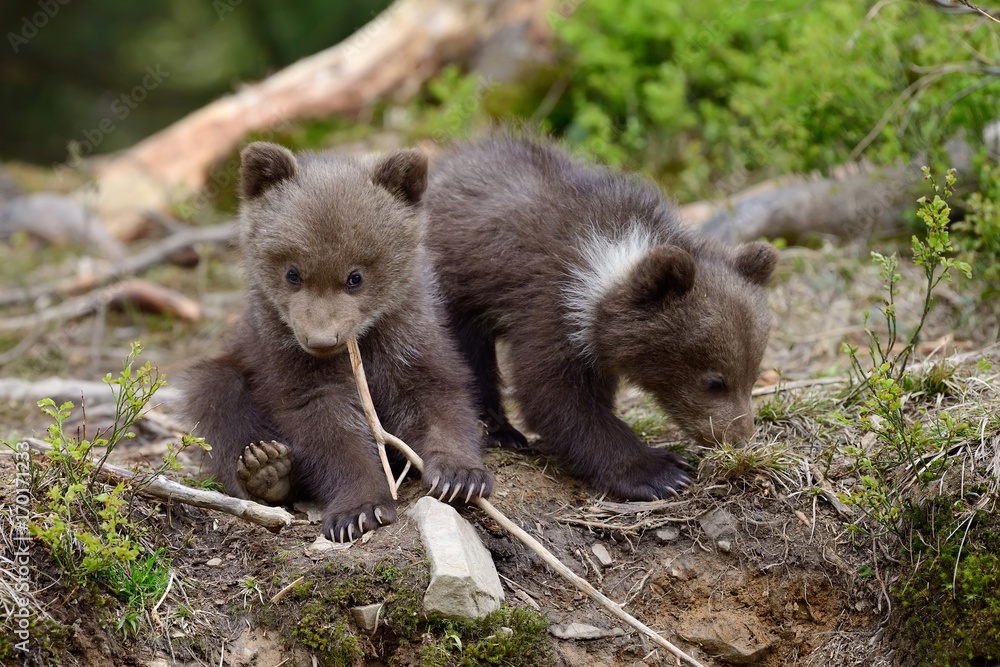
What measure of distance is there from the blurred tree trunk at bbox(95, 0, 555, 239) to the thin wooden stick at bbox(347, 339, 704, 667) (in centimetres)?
821

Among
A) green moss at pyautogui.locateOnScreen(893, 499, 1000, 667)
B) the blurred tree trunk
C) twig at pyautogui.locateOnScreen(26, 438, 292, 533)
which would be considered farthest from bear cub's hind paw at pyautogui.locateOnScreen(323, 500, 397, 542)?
the blurred tree trunk

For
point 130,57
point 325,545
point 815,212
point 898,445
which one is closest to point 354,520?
point 325,545

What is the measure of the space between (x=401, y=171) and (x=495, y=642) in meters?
2.37

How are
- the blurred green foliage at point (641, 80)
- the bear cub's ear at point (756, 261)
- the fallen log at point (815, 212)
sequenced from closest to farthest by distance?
1. the bear cub's ear at point (756, 261)
2. the blurred green foliage at point (641, 80)
3. the fallen log at point (815, 212)

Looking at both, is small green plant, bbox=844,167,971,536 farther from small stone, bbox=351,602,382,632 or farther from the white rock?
small stone, bbox=351,602,382,632

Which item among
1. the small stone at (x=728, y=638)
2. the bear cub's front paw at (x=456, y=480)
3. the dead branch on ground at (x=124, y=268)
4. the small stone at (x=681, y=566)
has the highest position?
the bear cub's front paw at (x=456, y=480)

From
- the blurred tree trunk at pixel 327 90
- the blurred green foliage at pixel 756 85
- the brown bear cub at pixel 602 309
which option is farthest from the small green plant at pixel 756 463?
the blurred tree trunk at pixel 327 90

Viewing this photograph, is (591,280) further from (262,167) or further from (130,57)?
(130,57)

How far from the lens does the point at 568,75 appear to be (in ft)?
37.3

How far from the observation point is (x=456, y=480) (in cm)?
446

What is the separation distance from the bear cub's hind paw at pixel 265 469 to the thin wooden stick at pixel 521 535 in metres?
0.49

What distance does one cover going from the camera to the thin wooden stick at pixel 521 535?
4055 mm

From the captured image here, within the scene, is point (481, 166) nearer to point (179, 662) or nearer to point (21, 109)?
point (179, 662)

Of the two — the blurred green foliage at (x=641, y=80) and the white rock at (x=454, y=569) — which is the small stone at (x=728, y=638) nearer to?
the white rock at (x=454, y=569)
